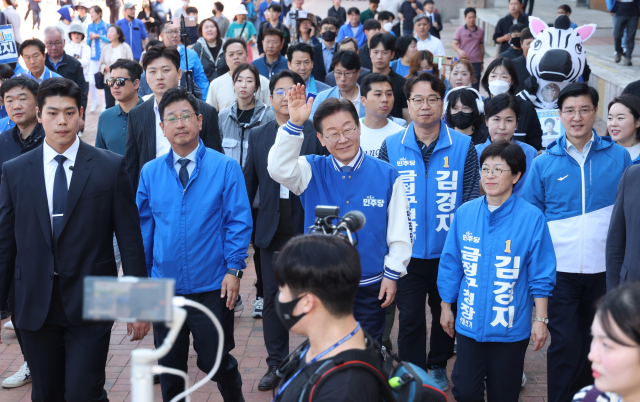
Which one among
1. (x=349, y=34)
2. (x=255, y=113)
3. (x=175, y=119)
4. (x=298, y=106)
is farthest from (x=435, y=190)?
(x=349, y=34)

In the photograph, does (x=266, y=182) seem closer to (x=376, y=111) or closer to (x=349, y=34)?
(x=376, y=111)

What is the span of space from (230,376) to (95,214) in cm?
134

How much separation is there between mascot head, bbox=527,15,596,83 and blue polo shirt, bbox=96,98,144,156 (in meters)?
4.44

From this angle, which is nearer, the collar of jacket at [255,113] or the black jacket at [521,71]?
the collar of jacket at [255,113]

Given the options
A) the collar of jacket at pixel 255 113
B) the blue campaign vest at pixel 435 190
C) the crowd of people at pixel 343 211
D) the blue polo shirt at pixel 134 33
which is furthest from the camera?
the blue polo shirt at pixel 134 33

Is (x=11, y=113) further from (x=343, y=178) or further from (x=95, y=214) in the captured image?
(x=343, y=178)

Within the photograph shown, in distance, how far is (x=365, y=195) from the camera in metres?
3.91

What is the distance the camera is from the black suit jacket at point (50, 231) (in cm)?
362

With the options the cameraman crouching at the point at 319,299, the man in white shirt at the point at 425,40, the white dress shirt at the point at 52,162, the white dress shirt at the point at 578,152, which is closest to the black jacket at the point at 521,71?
the man in white shirt at the point at 425,40

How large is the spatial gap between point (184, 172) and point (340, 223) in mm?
1841

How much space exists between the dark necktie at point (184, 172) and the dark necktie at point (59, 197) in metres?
0.70

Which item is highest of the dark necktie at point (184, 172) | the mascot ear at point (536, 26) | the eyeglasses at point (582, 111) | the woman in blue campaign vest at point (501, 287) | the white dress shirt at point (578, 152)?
the mascot ear at point (536, 26)

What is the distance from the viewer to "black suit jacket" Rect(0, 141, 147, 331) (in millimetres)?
3621

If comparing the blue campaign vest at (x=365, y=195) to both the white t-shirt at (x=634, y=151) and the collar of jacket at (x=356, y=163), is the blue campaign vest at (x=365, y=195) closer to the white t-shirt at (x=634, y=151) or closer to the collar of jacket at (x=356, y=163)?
the collar of jacket at (x=356, y=163)
